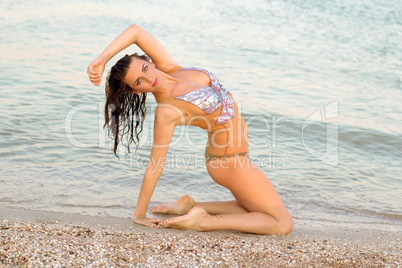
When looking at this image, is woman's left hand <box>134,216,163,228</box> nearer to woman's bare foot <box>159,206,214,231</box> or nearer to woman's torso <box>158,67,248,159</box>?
woman's bare foot <box>159,206,214,231</box>

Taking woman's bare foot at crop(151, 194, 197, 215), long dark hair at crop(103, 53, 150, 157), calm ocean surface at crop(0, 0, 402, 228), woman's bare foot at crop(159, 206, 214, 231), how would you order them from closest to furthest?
long dark hair at crop(103, 53, 150, 157), woman's bare foot at crop(159, 206, 214, 231), woman's bare foot at crop(151, 194, 197, 215), calm ocean surface at crop(0, 0, 402, 228)

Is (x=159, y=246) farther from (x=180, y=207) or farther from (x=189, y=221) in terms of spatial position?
(x=180, y=207)

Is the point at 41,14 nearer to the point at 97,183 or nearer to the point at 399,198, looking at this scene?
the point at 97,183

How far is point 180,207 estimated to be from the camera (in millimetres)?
4191

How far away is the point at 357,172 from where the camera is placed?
567 cm

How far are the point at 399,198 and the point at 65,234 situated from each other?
331cm

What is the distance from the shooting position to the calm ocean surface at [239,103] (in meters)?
4.86

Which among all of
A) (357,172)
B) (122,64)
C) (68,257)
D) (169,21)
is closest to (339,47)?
(169,21)

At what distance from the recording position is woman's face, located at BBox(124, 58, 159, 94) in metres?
3.55

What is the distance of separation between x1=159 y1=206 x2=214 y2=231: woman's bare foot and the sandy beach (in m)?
0.05

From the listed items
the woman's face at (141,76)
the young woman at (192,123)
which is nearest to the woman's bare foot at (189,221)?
the young woman at (192,123)

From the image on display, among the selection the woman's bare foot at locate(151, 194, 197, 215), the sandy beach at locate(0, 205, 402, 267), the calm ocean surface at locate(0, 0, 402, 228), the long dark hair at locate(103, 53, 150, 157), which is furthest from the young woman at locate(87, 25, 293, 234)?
the calm ocean surface at locate(0, 0, 402, 228)

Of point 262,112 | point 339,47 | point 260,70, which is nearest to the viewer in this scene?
point 262,112

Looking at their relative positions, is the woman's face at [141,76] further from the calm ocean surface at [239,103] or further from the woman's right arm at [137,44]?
the calm ocean surface at [239,103]
